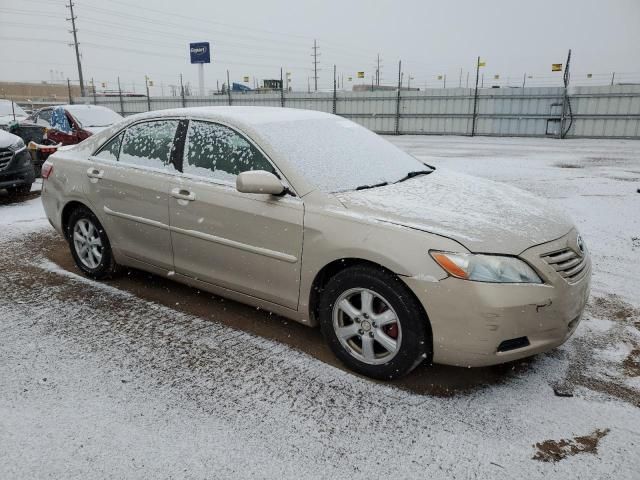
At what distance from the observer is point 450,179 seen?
3646 millimetres

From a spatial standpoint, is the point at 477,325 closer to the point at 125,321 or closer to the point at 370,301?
the point at 370,301

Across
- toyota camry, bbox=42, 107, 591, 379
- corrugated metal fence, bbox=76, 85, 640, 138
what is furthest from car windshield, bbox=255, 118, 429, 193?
corrugated metal fence, bbox=76, 85, 640, 138

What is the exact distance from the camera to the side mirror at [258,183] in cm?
297

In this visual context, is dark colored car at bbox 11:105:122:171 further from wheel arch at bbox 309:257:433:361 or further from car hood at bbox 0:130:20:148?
wheel arch at bbox 309:257:433:361

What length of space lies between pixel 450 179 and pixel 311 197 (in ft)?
4.02

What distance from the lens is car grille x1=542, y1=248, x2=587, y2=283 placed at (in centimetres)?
264

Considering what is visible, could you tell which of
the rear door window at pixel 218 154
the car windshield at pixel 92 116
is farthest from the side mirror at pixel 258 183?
the car windshield at pixel 92 116

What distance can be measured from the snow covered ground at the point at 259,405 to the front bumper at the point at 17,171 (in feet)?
15.8

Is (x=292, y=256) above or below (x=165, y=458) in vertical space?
above

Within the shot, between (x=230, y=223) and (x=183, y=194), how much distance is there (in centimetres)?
50

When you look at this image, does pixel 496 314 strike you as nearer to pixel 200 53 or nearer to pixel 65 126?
pixel 65 126

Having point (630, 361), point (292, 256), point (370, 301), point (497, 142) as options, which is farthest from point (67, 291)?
point (497, 142)

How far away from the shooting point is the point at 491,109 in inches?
858

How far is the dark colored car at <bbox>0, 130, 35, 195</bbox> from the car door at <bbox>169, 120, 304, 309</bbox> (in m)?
5.90
